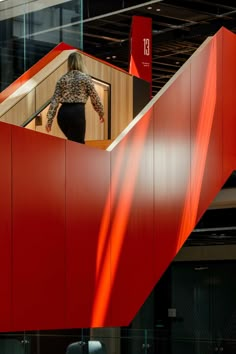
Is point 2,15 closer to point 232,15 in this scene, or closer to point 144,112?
point 144,112

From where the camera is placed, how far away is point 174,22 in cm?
2289

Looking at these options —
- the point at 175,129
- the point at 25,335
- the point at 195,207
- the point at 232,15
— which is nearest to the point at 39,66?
the point at 175,129

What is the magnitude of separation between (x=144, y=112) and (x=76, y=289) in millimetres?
2277

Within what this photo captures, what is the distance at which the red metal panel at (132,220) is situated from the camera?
31.7 feet

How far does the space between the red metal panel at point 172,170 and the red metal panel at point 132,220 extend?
0.16m

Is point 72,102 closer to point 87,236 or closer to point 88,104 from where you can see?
point 87,236

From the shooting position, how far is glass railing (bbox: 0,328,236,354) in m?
14.9

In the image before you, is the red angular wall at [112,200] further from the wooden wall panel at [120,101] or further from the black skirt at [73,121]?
the wooden wall panel at [120,101]

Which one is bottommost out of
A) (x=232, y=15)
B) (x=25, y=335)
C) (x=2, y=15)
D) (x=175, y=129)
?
(x=25, y=335)

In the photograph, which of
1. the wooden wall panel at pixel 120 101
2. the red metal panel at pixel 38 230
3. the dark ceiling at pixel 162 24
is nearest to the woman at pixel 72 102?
the red metal panel at pixel 38 230

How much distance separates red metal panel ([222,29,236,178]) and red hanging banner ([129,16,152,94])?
714cm

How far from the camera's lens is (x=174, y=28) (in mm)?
23312

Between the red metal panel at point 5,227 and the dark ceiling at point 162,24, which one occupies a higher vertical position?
the dark ceiling at point 162,24

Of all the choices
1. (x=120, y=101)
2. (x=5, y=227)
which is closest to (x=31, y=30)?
(x=5, y=227)
